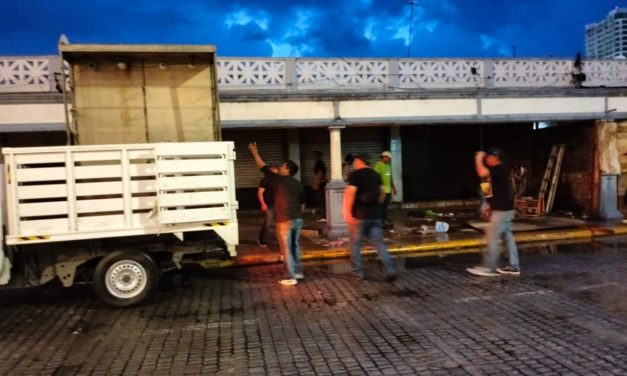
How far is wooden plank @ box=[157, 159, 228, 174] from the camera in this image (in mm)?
6418

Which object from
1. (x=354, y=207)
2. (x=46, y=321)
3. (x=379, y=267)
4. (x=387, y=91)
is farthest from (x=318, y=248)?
(x=46, y=321)

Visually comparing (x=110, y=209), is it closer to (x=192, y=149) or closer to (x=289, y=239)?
(x=192, y=149)

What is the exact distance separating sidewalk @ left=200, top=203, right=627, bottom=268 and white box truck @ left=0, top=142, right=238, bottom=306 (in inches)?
74.4

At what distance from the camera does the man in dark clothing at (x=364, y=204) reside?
7.42 metres

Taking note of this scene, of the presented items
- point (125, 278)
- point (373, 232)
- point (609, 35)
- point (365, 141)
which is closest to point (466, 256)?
point (373, 232)

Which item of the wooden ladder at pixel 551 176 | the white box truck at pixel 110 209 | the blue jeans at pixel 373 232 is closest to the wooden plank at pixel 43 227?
the white box truck at pixel 110 209

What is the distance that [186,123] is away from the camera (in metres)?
8.60

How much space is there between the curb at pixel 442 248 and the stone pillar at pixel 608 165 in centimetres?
132

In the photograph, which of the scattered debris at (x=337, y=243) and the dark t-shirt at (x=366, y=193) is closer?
the dark t-shirt at (x=366, y=193)

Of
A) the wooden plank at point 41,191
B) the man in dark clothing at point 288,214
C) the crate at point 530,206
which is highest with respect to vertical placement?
the wooden plank at point 41,191

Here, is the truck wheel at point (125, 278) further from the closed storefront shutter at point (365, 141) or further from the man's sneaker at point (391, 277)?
the closed storefront shutter at point (365, 141)

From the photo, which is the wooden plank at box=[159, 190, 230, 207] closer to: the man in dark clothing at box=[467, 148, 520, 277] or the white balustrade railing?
the man in dark clothing at box=[467, 148, 520, 277]

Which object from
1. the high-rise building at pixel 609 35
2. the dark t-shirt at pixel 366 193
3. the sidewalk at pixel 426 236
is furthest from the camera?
the high-rise building at pixel 609 35

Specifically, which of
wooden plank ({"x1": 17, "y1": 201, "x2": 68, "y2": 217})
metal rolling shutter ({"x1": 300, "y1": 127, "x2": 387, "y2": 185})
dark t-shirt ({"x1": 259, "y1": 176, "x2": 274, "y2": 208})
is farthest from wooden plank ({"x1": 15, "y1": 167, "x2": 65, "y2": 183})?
metal rolling shutter ({"x1": 300, "y1": 127, "x2": 387, "y2": 185})
